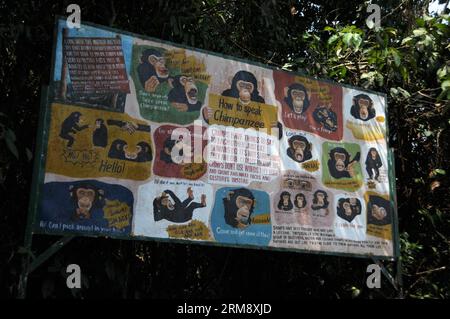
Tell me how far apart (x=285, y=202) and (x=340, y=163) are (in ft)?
2.38

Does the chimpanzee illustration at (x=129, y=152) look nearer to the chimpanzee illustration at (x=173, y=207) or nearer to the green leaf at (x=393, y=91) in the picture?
the chimpanzee illustration at (x=173, y=207)

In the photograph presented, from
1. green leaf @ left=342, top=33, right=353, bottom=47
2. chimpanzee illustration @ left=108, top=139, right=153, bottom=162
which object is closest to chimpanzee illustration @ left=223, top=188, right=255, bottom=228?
chimpanzee illustration @ left=108, top=139, right=153, bottom=162

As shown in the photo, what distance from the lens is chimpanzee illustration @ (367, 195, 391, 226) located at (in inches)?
204

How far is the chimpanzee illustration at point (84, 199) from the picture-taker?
3.94m

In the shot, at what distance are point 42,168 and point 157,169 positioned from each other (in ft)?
2.72

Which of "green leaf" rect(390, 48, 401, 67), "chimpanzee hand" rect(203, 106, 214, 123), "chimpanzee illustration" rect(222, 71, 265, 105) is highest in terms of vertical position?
"green leaf" rect(390, 48, 401, 67)

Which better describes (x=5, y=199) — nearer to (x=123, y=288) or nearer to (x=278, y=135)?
(x=123, y=288)

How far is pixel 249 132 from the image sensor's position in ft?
15.6

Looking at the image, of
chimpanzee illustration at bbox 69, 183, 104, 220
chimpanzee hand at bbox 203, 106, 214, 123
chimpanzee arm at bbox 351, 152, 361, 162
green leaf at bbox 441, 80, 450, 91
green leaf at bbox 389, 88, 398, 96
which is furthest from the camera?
green leaf at bbox 389, 88, 398, 96

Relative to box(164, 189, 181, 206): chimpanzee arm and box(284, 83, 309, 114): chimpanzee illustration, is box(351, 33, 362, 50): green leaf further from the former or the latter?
box(164, 189, 181, 206): chimpanzee arm

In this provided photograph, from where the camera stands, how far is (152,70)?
14.7 feet

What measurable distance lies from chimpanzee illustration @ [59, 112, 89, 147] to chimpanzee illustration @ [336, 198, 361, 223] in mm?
2267

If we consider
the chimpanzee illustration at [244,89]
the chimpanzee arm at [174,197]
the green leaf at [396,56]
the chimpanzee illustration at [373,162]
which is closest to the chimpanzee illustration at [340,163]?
the chimpanzee illustration at [373,162]

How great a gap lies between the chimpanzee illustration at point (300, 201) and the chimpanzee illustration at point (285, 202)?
56mm
